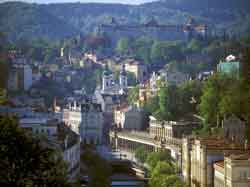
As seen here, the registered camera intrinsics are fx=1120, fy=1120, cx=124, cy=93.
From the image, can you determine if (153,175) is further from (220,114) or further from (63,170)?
(63,170)

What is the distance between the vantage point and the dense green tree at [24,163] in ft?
97.9

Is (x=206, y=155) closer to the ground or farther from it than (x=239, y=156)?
closer to the ground

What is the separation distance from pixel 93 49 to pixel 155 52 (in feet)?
56.4

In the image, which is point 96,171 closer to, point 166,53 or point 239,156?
point 239,156

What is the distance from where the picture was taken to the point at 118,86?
136 m

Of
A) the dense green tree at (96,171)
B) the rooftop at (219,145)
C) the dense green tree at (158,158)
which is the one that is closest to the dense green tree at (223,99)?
the dense green tree at (158,158)

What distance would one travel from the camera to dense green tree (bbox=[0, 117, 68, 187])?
2984cm

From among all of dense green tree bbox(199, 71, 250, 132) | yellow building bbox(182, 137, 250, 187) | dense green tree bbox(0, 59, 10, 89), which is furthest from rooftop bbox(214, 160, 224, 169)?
dense green tree bbox(0, 59, 10, 89)

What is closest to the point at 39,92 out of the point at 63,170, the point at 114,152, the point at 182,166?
the point at 114,152

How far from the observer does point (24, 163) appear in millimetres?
30281

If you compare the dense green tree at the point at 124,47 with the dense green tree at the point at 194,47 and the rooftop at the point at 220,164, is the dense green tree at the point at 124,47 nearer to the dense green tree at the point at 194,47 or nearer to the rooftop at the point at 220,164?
the dense green tree at the point at 194,47

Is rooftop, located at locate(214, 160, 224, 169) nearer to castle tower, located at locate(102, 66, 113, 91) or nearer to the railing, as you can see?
the railing

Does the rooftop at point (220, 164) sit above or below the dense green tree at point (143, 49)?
below

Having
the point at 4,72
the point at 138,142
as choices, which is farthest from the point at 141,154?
the point at 4,72
